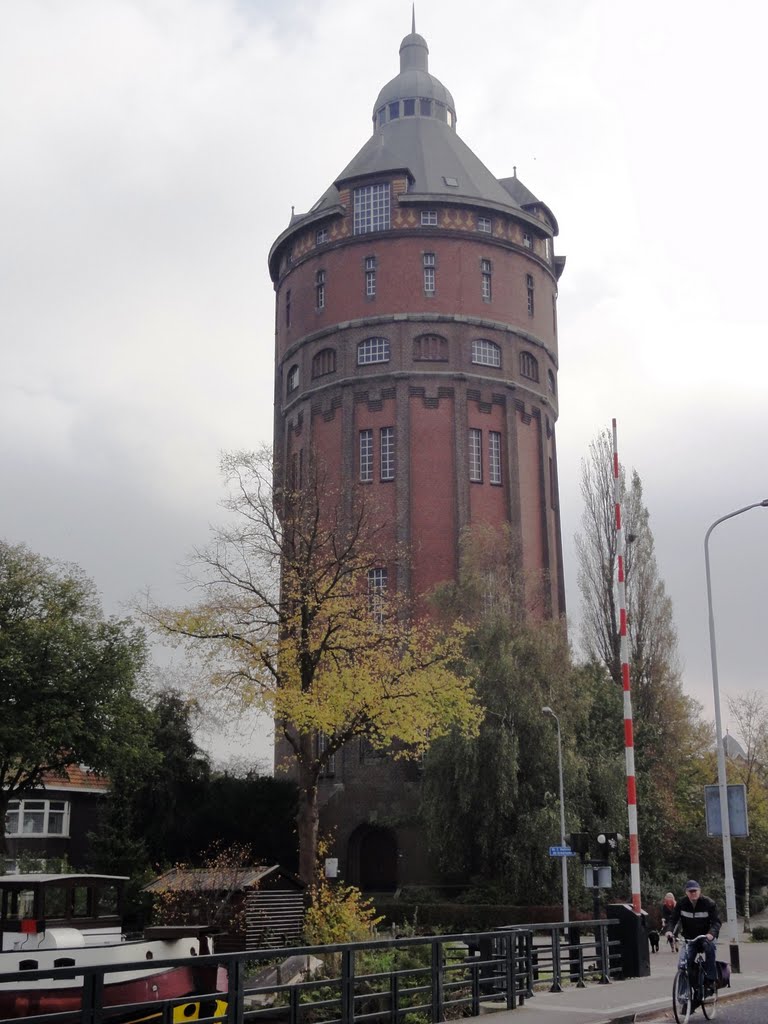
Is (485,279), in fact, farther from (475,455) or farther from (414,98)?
(414,98)

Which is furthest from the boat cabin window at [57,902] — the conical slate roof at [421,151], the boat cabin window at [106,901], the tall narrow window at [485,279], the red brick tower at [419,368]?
the conical slate roof at [421,151]

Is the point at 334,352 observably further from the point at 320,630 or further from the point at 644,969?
the point at 644,969

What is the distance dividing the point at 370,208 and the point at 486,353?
9.30 m

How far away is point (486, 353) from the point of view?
5725 cm

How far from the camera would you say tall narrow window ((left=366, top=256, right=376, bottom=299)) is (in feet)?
188

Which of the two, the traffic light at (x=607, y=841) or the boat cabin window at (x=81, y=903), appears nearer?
the boat cabin window at (x=81, y=903)

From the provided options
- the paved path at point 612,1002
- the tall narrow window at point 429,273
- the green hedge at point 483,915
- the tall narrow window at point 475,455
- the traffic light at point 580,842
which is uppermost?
the tall narrow window at point 429,273

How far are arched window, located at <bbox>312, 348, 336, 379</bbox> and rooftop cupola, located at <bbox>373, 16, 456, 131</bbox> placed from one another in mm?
16135

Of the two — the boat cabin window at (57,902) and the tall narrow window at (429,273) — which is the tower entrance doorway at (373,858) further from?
the boat cabin window at (57,902)

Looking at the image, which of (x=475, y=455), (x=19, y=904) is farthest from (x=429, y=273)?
(x=19, y=904)

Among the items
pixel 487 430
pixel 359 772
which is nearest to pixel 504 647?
pixel 359 772

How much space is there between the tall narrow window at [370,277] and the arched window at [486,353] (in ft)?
17.9

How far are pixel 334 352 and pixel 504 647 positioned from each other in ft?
63.5

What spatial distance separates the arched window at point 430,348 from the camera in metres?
56.2
